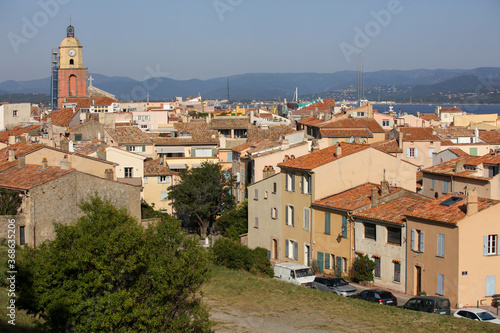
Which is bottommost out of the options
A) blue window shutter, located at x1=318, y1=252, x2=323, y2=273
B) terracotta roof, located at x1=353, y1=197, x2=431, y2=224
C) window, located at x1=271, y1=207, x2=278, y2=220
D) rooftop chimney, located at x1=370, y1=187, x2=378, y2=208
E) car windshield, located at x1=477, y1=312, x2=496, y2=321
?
blue window shutter, located at x1=318, y1=252, x2=323, y2=273

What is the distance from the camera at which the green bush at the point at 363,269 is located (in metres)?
33.9

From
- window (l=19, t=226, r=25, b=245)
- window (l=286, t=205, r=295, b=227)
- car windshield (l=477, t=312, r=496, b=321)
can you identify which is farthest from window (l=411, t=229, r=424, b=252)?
window (l=19, t=226, r=25, b=245)

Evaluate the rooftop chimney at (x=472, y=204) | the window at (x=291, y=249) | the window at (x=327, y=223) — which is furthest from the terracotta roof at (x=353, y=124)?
the rooftop chimney at (x=472, y=204)

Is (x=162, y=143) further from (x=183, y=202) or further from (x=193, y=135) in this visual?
(x=183, y=202)

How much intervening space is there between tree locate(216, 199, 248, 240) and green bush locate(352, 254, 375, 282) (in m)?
13.4

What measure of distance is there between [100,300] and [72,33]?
393 ft

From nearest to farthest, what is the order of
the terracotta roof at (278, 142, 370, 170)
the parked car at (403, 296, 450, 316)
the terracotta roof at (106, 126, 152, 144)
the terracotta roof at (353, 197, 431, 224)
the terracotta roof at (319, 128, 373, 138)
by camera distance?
the parked car at (403, 296, 450, 316) < the terracotta roof at (353, 197, 431, 224) < the terracotta roof at (278, 142, 370, 170) < the terracotta roof at (319, 128, 373, 138) < the terracotta roof at (106, 126, 152, 144)

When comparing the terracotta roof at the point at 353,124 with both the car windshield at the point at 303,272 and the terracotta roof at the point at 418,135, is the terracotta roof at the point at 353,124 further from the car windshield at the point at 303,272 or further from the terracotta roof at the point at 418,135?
the car windshield at the point at 303,272

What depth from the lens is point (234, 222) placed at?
48281 mm

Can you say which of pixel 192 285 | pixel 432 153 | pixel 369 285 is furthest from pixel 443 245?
pixel 432 153

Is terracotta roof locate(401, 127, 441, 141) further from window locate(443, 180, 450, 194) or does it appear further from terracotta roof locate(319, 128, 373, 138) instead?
window locate(443, 180, 450, 194)

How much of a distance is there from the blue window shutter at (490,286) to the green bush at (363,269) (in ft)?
17.7

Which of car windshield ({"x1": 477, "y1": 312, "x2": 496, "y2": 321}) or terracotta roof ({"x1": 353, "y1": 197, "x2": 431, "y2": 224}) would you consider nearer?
car windshield ({"x1": 477, "y1": 312, "x2": 496, "y2": 321})

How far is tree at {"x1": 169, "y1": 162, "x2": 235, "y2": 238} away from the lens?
173 feet
